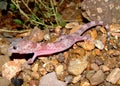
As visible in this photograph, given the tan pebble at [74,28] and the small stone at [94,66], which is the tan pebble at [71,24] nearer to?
the tan pebble at [74,28]

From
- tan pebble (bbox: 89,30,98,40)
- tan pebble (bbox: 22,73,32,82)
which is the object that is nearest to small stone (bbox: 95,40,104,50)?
tan pebble (bbox: 89,30,98,40)

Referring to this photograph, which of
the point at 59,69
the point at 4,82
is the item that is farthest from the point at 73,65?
the point at 4,82

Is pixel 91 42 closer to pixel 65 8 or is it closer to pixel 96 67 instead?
pixel 96 67

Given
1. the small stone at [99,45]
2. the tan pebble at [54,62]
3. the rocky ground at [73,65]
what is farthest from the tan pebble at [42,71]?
the small stone at [99,45]

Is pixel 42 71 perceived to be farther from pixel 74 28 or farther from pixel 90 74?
pixel 74 28

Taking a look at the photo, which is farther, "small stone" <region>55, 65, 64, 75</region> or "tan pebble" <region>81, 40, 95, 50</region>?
"tan pebble" <region>81, 40, 95, 50</region>

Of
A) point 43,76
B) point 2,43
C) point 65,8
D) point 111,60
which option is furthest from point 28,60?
point 65,8

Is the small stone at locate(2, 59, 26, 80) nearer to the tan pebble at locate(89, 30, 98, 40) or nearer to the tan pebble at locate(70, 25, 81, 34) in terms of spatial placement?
the tan pebble at locate(70, 25, 81, 34)
